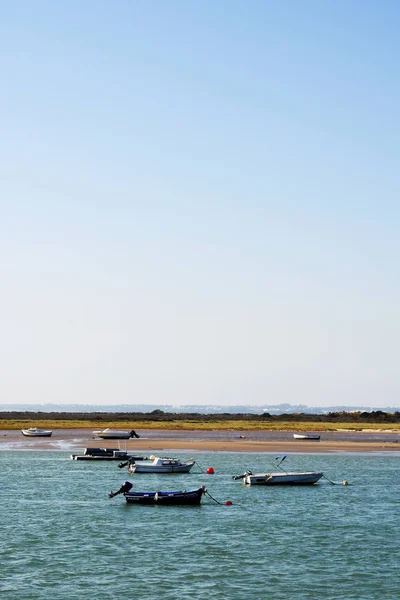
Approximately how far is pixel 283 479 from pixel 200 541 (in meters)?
23.1

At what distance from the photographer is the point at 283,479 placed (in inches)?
2491

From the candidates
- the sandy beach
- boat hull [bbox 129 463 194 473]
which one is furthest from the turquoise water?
the sandy beach

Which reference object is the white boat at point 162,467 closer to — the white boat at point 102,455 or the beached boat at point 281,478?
the beached boat at point 281,478

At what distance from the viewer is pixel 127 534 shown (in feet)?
140

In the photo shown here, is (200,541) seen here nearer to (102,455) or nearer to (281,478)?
(281,478)

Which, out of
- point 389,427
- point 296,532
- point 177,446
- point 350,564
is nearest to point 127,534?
point 296,532

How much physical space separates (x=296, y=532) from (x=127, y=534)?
9.18 meters

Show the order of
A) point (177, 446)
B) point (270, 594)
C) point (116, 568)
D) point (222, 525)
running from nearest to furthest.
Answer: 1. point (270, 594)
2. point (116, 568)
3. point (222, 525)
4. point (177, 446)

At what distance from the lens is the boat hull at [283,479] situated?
206 ft

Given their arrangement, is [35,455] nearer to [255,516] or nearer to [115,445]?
[115,445]

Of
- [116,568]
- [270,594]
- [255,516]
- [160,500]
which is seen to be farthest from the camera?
[160,500]

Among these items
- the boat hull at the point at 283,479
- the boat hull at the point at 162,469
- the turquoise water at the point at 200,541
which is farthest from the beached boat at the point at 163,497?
the boat hull at the point at 162,469

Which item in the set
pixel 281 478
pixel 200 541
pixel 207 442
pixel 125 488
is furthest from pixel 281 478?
pixel 207 442

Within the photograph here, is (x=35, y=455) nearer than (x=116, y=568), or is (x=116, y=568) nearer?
(x=116, y=568)
